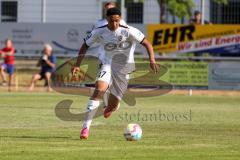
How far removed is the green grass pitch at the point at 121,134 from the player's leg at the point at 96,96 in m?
0.22

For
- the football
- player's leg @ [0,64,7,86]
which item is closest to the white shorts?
the football

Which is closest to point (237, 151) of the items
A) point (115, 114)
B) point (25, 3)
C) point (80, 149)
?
point (80, 149)

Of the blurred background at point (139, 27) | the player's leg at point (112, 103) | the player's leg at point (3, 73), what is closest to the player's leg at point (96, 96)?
the player's leg at point (112, 103)

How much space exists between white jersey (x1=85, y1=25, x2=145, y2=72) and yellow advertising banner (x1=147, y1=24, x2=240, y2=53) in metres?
20.0

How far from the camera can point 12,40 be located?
119ft

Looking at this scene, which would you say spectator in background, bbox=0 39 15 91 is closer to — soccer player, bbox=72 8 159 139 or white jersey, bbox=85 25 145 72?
soccer player, bbox=72 8 159 139

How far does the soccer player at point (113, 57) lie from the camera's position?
14016 mm

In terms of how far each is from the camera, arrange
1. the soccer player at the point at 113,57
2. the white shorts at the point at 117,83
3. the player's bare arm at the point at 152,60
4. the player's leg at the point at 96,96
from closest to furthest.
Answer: the player's leg at the point at 96,96
the soccer player at the point at 113,57
the player's bare arm at the point at 152,60
the white shorts at the point at 117,83

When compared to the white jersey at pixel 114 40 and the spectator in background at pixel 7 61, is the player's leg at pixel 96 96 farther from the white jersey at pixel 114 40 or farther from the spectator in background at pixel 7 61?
the spectator in background at pixel 7 61

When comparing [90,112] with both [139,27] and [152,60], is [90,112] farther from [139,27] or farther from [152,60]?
[139,27]

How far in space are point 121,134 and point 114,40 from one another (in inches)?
65.3

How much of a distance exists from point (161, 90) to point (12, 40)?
804 cm

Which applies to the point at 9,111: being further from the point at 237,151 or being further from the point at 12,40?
the point at 12,40

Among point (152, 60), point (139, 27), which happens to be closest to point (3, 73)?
point (139, 27)
